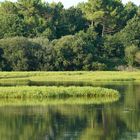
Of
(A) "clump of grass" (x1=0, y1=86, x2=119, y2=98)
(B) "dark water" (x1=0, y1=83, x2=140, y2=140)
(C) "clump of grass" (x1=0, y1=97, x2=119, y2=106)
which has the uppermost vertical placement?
(A) "clump of grass" (x1=0, y1=86, x2=119, y2=98)

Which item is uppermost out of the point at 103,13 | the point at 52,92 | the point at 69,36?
the point at 103,13

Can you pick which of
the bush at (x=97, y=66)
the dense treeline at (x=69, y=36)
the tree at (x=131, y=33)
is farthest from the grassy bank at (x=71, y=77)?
the tree at (x=131, y=33)

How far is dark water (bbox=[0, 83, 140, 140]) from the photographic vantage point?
26.1 m

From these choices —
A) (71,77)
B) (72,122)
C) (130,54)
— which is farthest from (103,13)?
(72,122)

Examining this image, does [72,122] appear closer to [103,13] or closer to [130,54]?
[130,54]

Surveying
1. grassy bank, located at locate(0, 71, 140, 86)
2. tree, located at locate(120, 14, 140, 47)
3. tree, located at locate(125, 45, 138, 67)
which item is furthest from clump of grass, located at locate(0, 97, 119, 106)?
tree, located at locate(120, 14, 140, 47)

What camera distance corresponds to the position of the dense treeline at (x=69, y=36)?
3091 inches

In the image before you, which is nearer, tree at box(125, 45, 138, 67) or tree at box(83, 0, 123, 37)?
tree at box(125, 45, 138, 67)

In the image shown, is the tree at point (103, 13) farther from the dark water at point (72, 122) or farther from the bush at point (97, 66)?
the dark water at point (72, 122)

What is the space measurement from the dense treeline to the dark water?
40793mm

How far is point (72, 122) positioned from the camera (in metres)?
29.8

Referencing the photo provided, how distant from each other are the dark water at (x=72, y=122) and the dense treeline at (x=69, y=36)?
134ft

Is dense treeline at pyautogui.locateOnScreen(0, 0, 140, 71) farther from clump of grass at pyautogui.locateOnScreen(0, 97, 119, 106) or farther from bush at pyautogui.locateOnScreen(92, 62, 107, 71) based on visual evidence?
clump of grass at pyautogui.locateOnScreen(0, 97, 119, 106)

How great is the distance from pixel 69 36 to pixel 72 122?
177 feet
